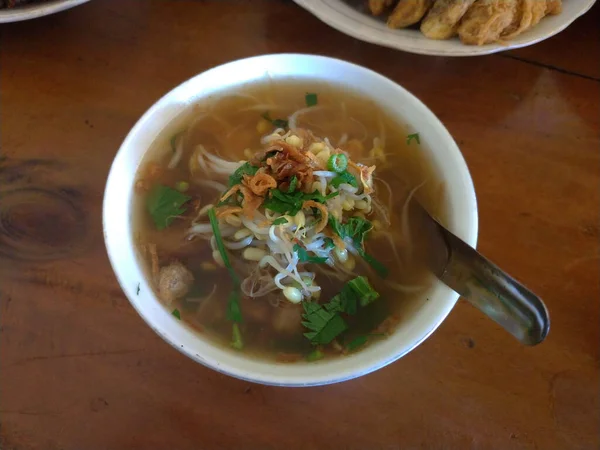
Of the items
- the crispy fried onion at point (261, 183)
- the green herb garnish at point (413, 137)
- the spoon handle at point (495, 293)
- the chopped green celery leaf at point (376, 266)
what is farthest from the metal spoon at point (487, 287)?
the crispy fried onion at point (261, 183)

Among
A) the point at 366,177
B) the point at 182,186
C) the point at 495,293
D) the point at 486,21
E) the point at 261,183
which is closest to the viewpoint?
the point at 495,293

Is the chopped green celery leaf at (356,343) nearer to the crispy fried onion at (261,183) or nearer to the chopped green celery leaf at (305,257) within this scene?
the chopped green celery leaf at (305,257)

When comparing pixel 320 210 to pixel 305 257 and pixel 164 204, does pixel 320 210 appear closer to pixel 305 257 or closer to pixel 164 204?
pixel 305 257

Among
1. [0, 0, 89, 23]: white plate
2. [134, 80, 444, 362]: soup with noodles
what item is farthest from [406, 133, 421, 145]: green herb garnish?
[0, 0, 89, 23]: white plate

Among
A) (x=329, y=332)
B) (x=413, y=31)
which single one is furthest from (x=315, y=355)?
(x=413, y=31)

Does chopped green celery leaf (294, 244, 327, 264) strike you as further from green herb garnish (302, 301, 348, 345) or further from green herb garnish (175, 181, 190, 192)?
green herb garnish (175, 181, 190, 192)

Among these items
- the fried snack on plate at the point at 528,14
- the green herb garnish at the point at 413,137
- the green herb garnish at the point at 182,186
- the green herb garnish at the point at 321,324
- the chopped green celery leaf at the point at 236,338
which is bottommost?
the chopped green celery leaf at the point at 236,338
